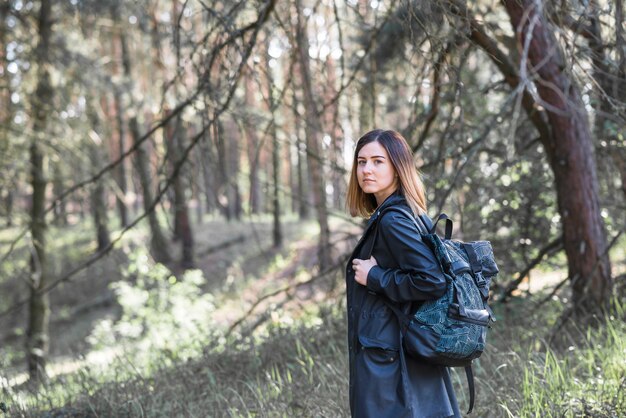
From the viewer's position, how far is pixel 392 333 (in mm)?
2594

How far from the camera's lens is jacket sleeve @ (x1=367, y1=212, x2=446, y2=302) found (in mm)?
2492

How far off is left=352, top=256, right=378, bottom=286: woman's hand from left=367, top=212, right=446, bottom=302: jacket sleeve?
21 millimetres

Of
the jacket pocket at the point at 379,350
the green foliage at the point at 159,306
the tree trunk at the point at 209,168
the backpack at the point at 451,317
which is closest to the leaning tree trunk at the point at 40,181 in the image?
the green foliage at the point at 159,306

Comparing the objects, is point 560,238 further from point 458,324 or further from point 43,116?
point 43,116

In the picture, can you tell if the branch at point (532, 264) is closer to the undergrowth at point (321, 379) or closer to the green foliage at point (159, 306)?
the undergrowth at point (321, 379)

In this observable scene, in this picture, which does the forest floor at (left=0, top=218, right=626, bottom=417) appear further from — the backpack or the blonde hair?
the blonde hair

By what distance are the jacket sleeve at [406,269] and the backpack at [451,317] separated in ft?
0.14

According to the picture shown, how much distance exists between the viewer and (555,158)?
17.1ft

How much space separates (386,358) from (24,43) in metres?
9.94

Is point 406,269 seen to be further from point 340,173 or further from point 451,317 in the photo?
point 340,173

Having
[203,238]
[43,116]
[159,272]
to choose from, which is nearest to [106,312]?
[203,238]

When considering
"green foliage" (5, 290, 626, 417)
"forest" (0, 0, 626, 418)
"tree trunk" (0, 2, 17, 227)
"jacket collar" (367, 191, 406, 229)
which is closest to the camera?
"jacket collar" (367, 191, 406, 229)

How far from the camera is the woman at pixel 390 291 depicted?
8.32ft

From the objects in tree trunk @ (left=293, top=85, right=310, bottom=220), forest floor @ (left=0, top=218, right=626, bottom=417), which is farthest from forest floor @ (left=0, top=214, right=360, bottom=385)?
forest floor @ (left=0, top=218, right=626, bottom=417)
